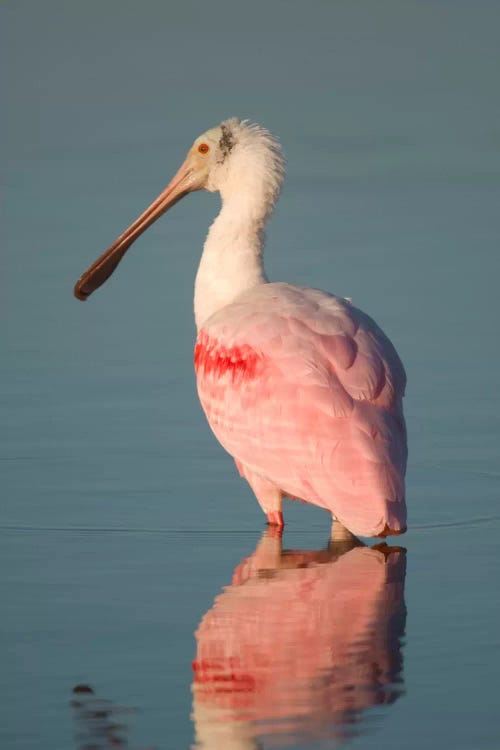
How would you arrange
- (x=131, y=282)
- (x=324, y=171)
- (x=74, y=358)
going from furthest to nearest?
(x=324, y=171), (x=131, y=282), (x=74, y=358)

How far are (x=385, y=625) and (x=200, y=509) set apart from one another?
71.7 inches

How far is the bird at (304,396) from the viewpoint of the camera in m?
7.94

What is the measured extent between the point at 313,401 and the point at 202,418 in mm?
2292

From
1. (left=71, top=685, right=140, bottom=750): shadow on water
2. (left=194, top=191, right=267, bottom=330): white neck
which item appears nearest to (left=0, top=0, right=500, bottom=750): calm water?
(left=71, top=685, right=140, bottom=750): shadow on water

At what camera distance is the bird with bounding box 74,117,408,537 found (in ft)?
26.0

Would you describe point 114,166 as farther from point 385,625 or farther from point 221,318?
point 385,625

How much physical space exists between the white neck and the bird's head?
6 centimetres

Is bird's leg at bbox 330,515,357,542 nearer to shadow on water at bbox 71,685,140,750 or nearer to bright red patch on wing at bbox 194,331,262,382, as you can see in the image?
bright red patch on wing at bbox 194,331,262,382

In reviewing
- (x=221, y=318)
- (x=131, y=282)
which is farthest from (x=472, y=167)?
(x=221, y=318)

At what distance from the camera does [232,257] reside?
31.9 feet

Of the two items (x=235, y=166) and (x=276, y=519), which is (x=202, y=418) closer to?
(x=235, y=166)

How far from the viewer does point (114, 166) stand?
16.5 metres

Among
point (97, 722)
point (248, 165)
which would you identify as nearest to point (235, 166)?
point (248, 165)

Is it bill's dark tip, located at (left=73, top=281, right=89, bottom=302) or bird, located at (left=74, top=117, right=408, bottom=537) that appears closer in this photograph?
bird, located at (left=74, top=117, right=408, bottom=537)
